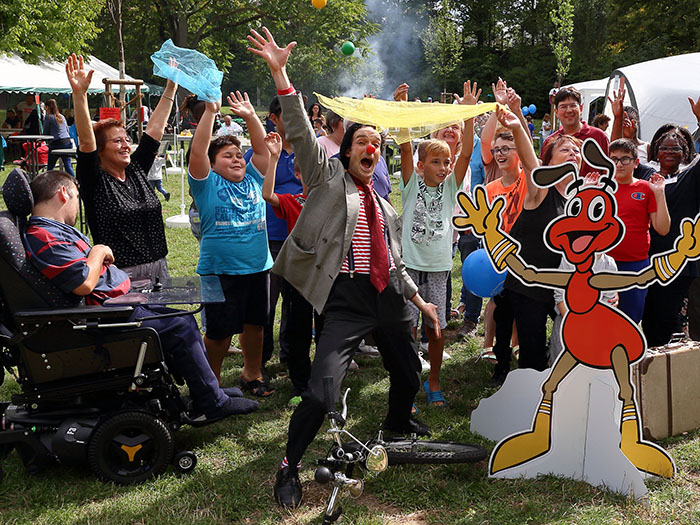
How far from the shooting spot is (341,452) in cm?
289

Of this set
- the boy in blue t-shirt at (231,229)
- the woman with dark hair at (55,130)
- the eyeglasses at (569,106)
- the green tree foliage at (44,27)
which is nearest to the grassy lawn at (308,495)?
the boy in blue t-shirt at (231,229)

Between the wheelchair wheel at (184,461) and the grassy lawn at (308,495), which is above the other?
the wheelchair wheel at (184,461)

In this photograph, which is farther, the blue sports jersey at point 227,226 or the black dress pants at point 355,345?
the blue sports jersey at point 227,226

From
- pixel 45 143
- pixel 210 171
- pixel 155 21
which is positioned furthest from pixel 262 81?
pixel 210 171

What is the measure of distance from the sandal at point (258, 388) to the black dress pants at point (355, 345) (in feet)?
3.47

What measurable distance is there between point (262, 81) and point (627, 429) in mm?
34708

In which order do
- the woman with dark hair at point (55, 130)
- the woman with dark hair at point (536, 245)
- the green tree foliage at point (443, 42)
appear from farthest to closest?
the green tree foliage at point (443, 42) → the woman with dark hair at point (55, 130) → the woman with dark hair at point (536, 245)

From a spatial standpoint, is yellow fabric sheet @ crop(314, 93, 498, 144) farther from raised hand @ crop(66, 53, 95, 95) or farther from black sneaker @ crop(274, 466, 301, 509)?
black sneaker @ crop(274, 466, 301, 509)

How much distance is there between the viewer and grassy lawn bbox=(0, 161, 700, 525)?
10.3 ft

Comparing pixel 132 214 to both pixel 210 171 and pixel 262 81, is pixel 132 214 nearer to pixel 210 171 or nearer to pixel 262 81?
pixel 210 171

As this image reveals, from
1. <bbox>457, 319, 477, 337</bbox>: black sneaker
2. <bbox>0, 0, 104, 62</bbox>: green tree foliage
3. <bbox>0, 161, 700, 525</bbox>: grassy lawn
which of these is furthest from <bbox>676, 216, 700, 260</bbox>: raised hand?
<bbox>0, 0, 104, 62</bbox>: green tree foliage

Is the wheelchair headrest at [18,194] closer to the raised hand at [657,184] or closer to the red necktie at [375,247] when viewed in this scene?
the red necktie at [375,247]

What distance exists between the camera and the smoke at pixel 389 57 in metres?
51.3

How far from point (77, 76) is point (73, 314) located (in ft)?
4.61
